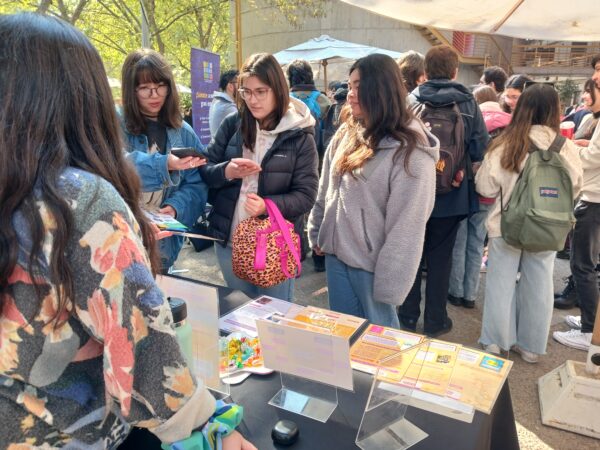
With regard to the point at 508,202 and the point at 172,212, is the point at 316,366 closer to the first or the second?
the point at 172,212

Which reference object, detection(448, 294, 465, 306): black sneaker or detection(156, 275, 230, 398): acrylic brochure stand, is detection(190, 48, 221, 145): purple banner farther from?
detection(156, 275, 230, 398): acrylic brochure stand

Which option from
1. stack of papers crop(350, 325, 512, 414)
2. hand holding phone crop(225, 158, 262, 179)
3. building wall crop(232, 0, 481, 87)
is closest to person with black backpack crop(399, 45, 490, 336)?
hand holding phone crop(225, 158, 262, 179)

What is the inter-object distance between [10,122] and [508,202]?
2.65 meters

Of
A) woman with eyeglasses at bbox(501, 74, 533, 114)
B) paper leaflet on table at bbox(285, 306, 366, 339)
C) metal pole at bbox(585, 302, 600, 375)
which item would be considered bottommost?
metal pole at bbox(585, 302, 600, 375)

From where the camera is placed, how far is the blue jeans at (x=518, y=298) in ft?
9.36

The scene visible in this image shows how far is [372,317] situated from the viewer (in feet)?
7.27

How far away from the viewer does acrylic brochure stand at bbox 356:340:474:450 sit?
1.17 metres

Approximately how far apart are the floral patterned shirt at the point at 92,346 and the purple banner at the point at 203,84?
4.95 meters

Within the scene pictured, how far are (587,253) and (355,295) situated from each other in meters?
1.86

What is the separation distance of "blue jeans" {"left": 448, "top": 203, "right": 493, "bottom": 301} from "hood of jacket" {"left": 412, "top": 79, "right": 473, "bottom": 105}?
1.14 metres

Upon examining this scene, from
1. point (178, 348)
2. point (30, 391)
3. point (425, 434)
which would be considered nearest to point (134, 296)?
point (178, 348)

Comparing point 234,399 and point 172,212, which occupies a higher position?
point 172,212

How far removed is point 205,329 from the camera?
4.26 feet

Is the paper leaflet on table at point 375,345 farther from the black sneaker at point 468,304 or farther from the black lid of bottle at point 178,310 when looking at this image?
the black sneaker at point 468,304
